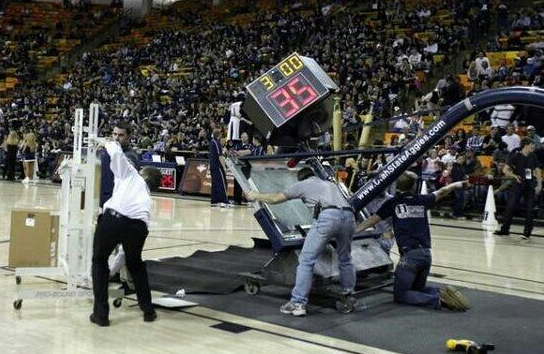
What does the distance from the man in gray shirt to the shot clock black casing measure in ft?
2.70

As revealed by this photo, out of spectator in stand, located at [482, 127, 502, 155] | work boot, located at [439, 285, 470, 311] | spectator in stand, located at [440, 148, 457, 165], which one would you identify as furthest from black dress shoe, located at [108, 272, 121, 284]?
spectator in stand, located at [482, 127, 502, 155]

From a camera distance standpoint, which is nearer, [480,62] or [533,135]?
[533,135]

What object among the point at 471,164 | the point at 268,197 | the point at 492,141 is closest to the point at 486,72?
the point at 492,141

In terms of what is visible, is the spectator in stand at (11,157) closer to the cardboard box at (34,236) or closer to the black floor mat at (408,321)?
the cardboard box at (34,236)

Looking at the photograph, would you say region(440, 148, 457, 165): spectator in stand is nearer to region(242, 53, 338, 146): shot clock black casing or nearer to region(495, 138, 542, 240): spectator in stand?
region(495, 138, 542, 240): spectator in stand

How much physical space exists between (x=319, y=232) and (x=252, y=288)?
1.25m

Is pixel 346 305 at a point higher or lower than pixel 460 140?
lower

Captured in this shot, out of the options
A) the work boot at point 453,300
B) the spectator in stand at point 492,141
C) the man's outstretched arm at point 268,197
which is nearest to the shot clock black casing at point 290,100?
the man's outstretched arm at point 268,197

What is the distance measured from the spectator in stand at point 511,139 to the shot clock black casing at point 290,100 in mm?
9365

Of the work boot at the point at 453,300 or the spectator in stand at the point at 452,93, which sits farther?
the spectator in stand at the point at 452,93

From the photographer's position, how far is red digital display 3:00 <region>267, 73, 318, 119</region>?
6.88m

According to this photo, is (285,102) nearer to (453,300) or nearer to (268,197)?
(268,197)

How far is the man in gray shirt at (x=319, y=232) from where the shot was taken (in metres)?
6.20

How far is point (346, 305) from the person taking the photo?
643 cm
